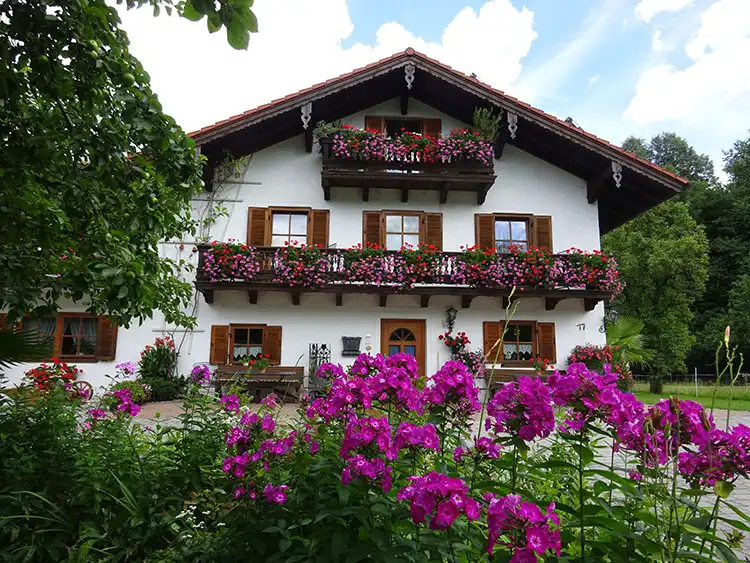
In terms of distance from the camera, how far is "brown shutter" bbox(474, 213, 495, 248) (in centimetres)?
1223

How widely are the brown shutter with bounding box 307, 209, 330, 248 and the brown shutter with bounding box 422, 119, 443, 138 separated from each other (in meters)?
3.69

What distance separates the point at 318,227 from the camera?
12.1 m

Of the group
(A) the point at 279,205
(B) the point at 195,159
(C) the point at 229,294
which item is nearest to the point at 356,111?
(A) the point at 279,205

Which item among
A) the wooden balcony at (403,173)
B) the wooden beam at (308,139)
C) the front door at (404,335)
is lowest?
the front door at (404,335)

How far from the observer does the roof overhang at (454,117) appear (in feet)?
37.7

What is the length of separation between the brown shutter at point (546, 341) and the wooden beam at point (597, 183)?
381cm

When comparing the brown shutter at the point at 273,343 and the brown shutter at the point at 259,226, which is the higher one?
the brown shutter at the point at 259,226

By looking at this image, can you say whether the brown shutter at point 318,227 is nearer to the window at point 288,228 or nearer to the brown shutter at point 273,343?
the window at point 288,228

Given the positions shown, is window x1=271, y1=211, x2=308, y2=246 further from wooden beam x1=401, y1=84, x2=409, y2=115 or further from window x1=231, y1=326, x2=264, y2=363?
wooden beam x1=401, y1=84, x2=409, y2=115

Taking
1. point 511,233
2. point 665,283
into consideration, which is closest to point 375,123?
point 511,233

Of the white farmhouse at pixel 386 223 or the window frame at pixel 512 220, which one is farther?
the window frame at pixel 512 220

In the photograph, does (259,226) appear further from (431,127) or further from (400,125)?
(431,127)

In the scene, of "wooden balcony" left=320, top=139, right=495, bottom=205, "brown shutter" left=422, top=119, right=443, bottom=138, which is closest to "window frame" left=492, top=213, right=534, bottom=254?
"wooden balcony" left=320, top=139, right=495, bottom=205

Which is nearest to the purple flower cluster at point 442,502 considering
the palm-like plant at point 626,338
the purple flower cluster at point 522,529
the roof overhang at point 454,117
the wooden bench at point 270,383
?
the purple flower cluster at point 522,529
